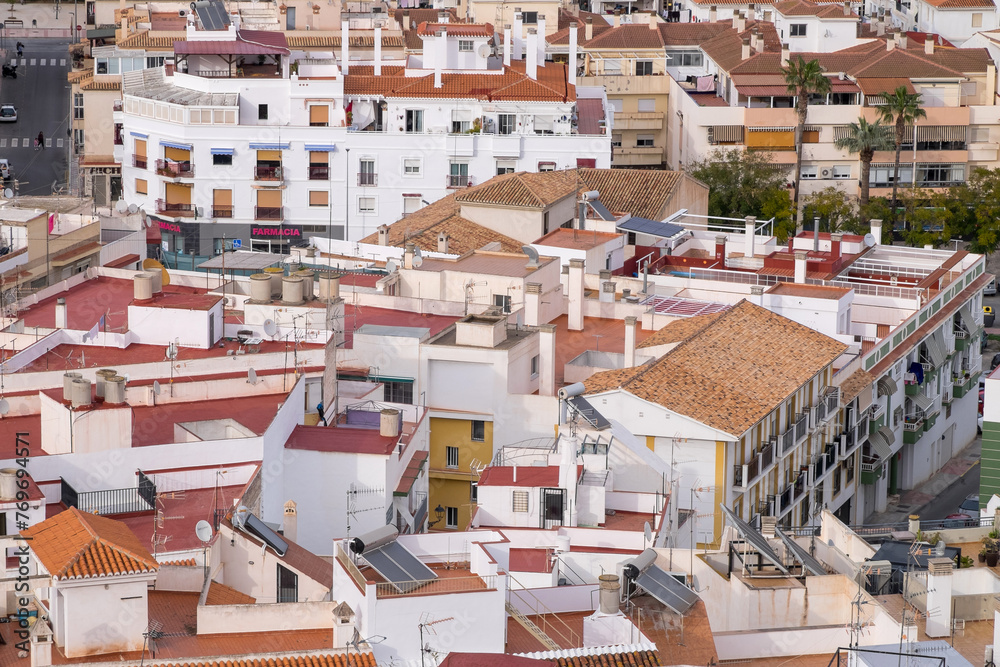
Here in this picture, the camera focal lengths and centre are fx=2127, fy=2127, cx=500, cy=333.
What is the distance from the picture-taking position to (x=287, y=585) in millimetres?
41469

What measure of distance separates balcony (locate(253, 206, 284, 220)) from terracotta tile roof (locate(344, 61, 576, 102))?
5.81m

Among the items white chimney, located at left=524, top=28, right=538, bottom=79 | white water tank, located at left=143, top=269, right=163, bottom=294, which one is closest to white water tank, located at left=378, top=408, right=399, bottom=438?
white water tank, located at left=143, top=269, right=163, bottom=294

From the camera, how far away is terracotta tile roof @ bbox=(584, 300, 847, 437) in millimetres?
54594

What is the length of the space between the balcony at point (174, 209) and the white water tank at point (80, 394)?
4374 cm

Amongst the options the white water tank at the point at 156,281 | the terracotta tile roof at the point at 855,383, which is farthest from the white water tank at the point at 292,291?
the terracotta tile roof at the point at 855,383

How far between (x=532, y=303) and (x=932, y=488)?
15960 millimetres

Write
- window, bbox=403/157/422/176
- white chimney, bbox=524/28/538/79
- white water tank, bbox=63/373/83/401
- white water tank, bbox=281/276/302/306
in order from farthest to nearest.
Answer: white chimney, bbox=524/28/538/79 → window, bbox=403/157/422/176 → white water tank, bbox=281/276/302/306 → white water tank, bbox=63/373/83/401

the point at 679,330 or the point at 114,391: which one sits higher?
the point at 114,391

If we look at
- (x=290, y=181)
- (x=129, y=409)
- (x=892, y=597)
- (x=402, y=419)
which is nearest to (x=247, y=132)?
(x=290, y=181)

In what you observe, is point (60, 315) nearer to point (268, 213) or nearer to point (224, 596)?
point (224, 596)

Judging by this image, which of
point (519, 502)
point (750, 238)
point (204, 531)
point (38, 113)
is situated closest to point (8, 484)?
point (204, 531)

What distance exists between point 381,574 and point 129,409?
10058 mm

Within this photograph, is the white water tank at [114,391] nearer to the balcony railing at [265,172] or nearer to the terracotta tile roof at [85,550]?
the terracotta tile roof at [85,550]

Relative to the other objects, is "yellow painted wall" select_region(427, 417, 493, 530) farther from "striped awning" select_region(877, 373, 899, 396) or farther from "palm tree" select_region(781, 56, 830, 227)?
"palm tree" select_region(781, 56, 830, 227)
